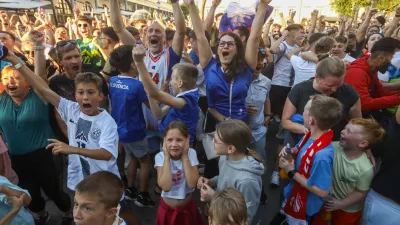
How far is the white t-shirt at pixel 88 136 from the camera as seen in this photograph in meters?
2.27

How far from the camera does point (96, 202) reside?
5.47 ft

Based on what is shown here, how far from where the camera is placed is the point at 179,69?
265 cm

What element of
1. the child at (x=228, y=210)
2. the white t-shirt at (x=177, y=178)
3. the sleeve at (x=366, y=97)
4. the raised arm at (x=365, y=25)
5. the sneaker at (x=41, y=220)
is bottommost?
the sneaker at (x=41, y=220)

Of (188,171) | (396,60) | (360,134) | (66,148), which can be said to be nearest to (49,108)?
(66,148)

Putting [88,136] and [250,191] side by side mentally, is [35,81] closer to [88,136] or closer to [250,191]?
[88,136]

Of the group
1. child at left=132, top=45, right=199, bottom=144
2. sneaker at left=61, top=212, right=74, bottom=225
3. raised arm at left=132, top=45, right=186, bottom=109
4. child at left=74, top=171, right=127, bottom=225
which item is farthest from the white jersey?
child at left=74, top=171, right=127, bottom=225

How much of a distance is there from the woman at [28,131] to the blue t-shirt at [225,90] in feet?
5.28

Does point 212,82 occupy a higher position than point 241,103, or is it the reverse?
point 212,82

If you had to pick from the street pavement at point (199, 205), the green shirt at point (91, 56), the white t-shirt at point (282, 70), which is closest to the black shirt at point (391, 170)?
the street pavement at point (199, 205)

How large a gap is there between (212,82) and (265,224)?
161 cm

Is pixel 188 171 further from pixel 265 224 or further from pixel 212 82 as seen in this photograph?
pixel 265 224

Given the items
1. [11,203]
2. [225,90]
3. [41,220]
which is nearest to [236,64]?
[225,90]

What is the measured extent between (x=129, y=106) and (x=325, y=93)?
6.27 feet

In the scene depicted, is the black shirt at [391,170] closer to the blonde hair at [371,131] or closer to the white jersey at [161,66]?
the blonde hair at [371,131]
